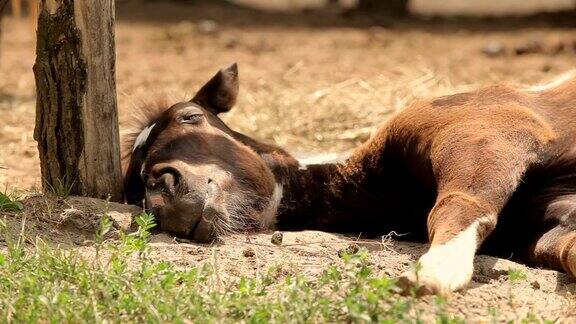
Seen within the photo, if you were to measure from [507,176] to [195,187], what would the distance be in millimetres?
1395

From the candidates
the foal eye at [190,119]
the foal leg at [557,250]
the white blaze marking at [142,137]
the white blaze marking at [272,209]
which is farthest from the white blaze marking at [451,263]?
the white blaze marking at [142,137]

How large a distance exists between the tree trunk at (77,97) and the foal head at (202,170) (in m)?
0.24

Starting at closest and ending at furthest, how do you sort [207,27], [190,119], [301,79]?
1. [190,119]
2. [301,79]
3. [207,27]

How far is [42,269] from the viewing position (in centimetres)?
387

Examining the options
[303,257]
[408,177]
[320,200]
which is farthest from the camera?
[320,200]

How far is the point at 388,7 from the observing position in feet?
44.6

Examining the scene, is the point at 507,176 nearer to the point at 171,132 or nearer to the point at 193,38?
the point at 171,132

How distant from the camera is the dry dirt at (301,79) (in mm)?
4395

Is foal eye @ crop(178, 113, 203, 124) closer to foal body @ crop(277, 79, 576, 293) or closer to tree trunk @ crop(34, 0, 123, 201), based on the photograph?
tree trunk @ crop(34, 0, 123, 201)

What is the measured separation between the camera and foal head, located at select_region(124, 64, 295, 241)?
183 inches

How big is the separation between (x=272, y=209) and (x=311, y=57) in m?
5.71

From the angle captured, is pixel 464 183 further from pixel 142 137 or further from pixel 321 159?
pixel 142 137

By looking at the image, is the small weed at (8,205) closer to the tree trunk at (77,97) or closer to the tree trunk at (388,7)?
the tree trunk at (77,97)

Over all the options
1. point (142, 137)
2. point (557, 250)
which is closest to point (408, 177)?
point (557, 250)
